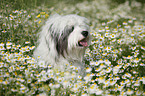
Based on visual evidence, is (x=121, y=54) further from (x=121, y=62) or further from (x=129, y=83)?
(x=129, y=83)

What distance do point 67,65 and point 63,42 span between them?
0.72 metres

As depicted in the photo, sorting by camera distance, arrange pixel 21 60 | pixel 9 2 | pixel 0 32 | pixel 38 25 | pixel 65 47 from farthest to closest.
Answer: pixel 38 25 < pixel 9 2 < pixel 0 32 < pixel 65 47 < pixel 21 60

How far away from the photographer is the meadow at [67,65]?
243 centimetres

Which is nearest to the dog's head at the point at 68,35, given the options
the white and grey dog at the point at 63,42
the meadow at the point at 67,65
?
the white and grey dog at the point at 63,42

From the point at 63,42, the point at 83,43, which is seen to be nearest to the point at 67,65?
the point at 63,42

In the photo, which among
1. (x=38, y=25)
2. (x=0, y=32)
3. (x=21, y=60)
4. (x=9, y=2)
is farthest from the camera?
(x=38, y=25)

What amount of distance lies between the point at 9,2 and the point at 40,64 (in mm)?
2073

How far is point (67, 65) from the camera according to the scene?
116 inches

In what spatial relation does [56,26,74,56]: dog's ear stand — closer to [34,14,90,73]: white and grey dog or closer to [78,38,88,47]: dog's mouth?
[34,14,90,73]: white and grey dog

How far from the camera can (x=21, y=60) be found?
271cm

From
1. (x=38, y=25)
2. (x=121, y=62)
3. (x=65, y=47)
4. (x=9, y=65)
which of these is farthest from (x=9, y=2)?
(x=121, y=62)

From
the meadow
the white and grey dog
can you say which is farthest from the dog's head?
the meadow

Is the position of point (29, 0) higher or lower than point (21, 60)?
higher

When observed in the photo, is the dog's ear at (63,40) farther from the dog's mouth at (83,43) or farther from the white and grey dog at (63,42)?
the dog's mouth at (83,43)
